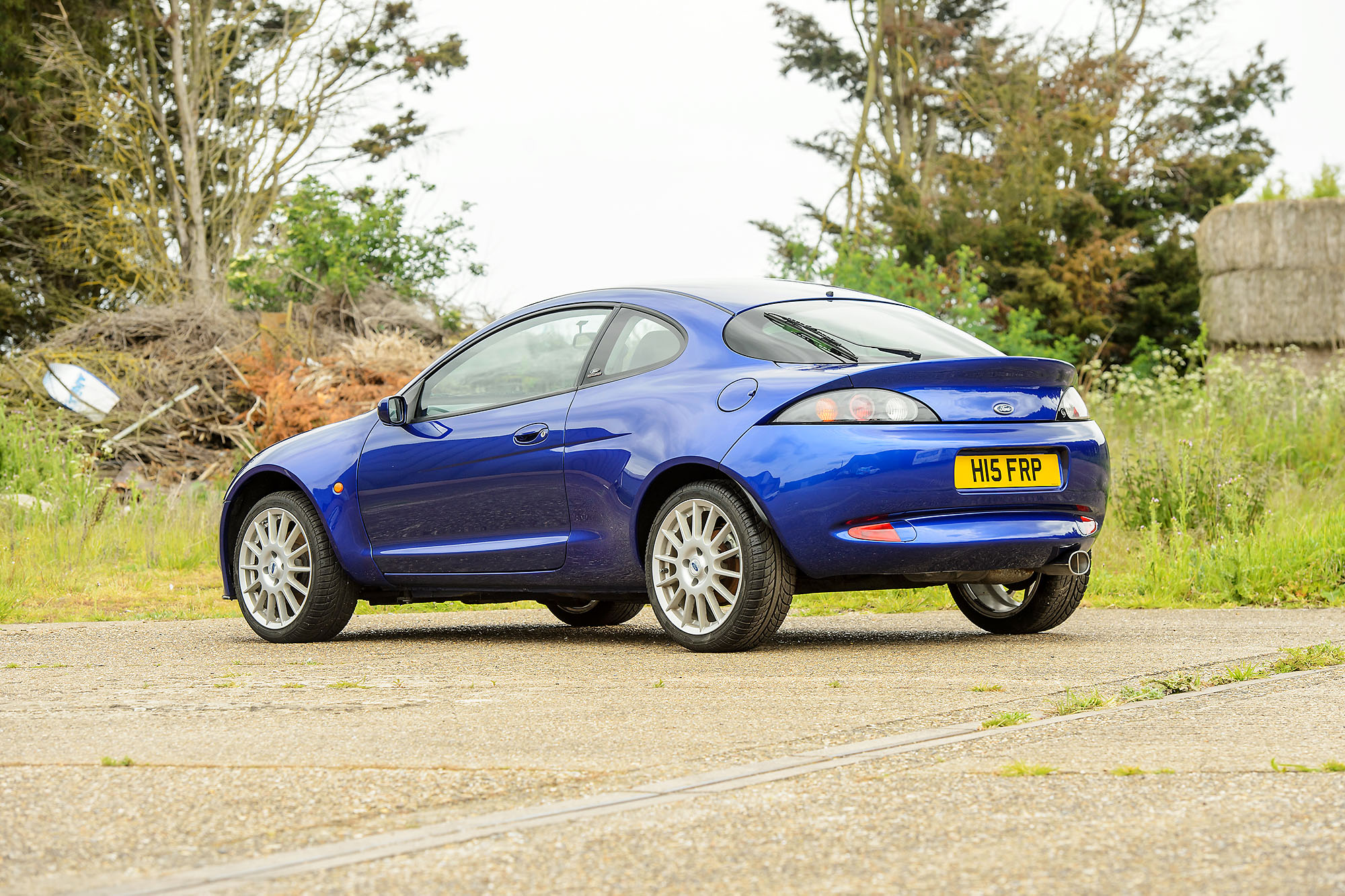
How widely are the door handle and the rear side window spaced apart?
→ 908mm

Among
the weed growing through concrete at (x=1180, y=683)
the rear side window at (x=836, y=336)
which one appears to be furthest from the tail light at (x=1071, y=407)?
the weed growing through concrete at (x=1180, y=683)

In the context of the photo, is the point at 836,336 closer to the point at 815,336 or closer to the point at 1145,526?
the point at 815,336

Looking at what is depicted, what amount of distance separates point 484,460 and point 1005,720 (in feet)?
10.5

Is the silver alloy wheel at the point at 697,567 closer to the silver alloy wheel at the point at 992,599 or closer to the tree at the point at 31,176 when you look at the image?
the silver alloy wheel at the point at 992,599

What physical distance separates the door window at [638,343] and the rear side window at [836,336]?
28cm

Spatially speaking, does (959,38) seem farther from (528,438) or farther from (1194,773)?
(1194,773)

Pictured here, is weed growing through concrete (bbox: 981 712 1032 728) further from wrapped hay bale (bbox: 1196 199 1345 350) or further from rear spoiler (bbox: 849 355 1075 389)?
wrapped hay bale (bbox: 1196 199 1345 350)

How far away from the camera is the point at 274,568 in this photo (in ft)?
24.8

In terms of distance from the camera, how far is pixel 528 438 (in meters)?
6.80

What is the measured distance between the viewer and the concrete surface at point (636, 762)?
9.52 feet

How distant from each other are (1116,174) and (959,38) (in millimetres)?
7016

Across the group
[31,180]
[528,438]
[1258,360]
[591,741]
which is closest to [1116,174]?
[1258,360]

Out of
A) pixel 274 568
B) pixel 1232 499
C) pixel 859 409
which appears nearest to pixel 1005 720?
pixel 859 409

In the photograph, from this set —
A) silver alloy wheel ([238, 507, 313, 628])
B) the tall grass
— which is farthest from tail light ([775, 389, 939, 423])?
the tall grass
